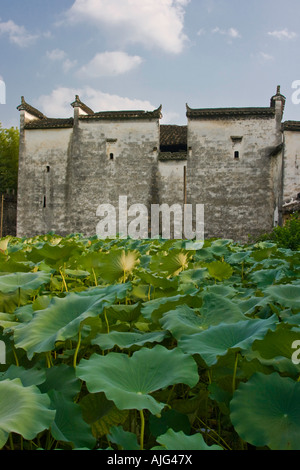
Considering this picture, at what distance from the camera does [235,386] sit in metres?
0.97

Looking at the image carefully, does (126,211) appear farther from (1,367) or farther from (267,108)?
(1,367)

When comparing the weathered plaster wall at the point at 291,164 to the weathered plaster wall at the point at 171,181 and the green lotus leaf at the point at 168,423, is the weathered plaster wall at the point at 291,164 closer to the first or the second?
the weathered plaster wall at the point at 171,181

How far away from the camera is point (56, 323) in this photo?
1.20m

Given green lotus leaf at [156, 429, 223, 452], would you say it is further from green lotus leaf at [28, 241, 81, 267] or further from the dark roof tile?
the dark roof tile

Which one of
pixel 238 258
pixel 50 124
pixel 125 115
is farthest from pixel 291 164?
pixel 238 258

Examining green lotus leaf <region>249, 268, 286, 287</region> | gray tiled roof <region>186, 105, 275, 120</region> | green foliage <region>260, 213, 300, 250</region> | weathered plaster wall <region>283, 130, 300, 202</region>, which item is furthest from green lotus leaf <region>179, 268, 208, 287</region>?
gray tiled roof <region>186, 105, 275, 120</region>

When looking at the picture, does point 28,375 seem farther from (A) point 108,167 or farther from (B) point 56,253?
(A) point 108,167

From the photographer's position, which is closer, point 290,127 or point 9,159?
point 290,127

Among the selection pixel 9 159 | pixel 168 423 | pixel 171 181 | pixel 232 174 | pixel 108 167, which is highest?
pixel 9 159

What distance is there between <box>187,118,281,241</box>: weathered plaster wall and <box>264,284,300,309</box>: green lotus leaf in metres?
16.4

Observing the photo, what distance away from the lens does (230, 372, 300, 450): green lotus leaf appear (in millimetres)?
744

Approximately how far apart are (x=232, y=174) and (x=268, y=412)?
17926 millimetres

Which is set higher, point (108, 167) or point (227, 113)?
point (227, 113)

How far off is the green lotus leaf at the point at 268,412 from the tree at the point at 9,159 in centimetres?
2445
